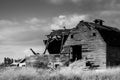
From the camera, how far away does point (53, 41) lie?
42.2m

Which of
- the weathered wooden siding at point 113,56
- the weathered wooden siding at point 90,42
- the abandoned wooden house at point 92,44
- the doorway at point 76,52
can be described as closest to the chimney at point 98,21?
the abandoned wooden house at point 92,44

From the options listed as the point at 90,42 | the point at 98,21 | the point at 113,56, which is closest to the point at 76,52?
the point at 90,42

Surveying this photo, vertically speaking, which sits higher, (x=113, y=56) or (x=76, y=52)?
(x=76, y=52)

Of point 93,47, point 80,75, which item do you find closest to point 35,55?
point 93,47

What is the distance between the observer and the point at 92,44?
3594cm

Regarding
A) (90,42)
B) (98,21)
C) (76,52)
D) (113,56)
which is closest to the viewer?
(113,56)

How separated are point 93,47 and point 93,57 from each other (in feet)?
4.68

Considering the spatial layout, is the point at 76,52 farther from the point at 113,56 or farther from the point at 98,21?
the point at 98,21

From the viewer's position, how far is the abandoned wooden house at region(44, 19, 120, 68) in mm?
34781

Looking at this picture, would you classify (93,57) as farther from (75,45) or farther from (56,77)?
(56,77)

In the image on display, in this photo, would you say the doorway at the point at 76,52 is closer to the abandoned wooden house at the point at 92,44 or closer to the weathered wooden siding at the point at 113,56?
the abandoned wooden house at the point at 92,44

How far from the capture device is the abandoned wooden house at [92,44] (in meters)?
34.8

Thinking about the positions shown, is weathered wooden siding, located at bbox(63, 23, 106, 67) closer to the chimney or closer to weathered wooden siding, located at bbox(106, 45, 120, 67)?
weathered wooden siding, located at bbox(106, 45, 120, 67)

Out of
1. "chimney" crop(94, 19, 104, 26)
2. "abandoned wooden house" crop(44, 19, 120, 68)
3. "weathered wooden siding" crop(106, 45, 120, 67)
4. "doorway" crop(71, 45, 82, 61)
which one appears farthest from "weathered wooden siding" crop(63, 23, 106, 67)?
"chimney" crop(94, 19, 104, 26)
